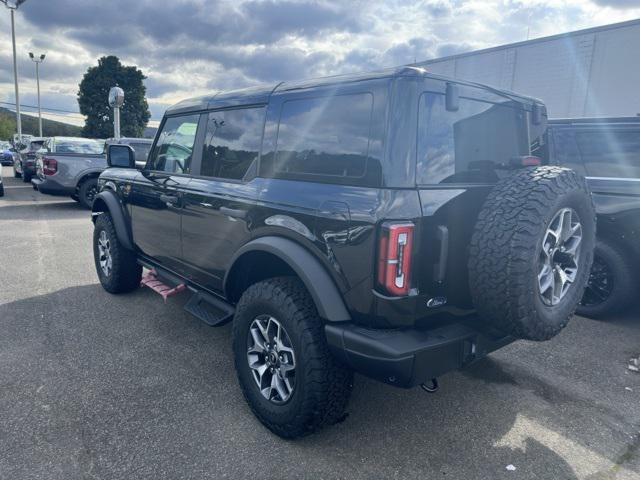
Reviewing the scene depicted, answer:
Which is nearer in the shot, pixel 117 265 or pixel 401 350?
pixel 401 350

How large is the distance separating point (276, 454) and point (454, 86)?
2152 mm

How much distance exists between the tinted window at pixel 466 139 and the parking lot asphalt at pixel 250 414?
1.48 metres

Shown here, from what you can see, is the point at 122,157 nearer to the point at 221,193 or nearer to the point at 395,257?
the point at 221,193

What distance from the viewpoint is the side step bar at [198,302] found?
3.17 metres

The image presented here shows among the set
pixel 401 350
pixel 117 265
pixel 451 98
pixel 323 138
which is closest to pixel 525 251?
pixel 401 350

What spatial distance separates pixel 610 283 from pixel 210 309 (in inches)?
146

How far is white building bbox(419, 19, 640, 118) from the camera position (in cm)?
859

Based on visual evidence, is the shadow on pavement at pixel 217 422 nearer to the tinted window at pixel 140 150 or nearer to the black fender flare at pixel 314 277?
the black fender flare at pixel 314 277

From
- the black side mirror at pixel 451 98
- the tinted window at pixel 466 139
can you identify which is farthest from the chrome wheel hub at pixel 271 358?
the black side mirror at pixel 451 98

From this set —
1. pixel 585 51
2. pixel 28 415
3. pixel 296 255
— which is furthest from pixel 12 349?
pixel 585 51

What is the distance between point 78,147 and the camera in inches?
446

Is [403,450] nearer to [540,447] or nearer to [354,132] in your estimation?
[540,447]

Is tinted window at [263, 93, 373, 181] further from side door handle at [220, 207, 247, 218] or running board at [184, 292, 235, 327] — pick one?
running board at [184, 292, 235, 327]

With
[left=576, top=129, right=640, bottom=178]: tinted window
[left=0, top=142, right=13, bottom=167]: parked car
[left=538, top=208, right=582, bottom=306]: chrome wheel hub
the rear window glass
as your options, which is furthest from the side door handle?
[left=0, top=142, right=13, bottom=167]: parked car
